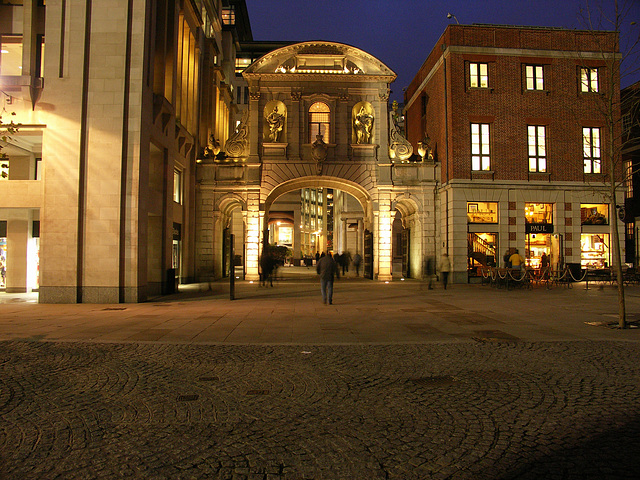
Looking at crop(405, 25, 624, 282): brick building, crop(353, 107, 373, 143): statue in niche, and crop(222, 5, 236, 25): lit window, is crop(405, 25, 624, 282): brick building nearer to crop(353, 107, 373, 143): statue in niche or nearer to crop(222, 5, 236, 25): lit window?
crop(353, 107, 373, 143): statue in niche

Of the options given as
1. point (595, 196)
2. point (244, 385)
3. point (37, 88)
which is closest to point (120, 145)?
point (37, 88)

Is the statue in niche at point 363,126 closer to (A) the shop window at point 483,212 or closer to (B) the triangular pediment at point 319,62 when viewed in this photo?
(B) the triangular pediment at point 319,62

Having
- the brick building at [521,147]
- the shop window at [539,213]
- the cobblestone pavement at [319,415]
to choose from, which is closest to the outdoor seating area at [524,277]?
the brick building at [521,147]

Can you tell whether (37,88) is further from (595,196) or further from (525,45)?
(595,196)

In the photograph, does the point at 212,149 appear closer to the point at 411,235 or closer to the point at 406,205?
the point at 406,205

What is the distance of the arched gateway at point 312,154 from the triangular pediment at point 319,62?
0.06 metres

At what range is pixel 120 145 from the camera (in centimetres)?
1672

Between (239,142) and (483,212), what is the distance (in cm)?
1565

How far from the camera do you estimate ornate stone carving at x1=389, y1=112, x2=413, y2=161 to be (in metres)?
29.7

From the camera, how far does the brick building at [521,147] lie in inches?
1096

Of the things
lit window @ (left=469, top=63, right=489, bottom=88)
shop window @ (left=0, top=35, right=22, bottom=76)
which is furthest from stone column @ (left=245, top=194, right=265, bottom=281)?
lit window @ (left=469, top=63, right=489, bottom=88)

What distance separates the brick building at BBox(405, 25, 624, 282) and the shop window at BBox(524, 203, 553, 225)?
2.4 inches

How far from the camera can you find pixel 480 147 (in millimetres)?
28219

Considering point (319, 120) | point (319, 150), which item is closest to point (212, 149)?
point (319, 150)
